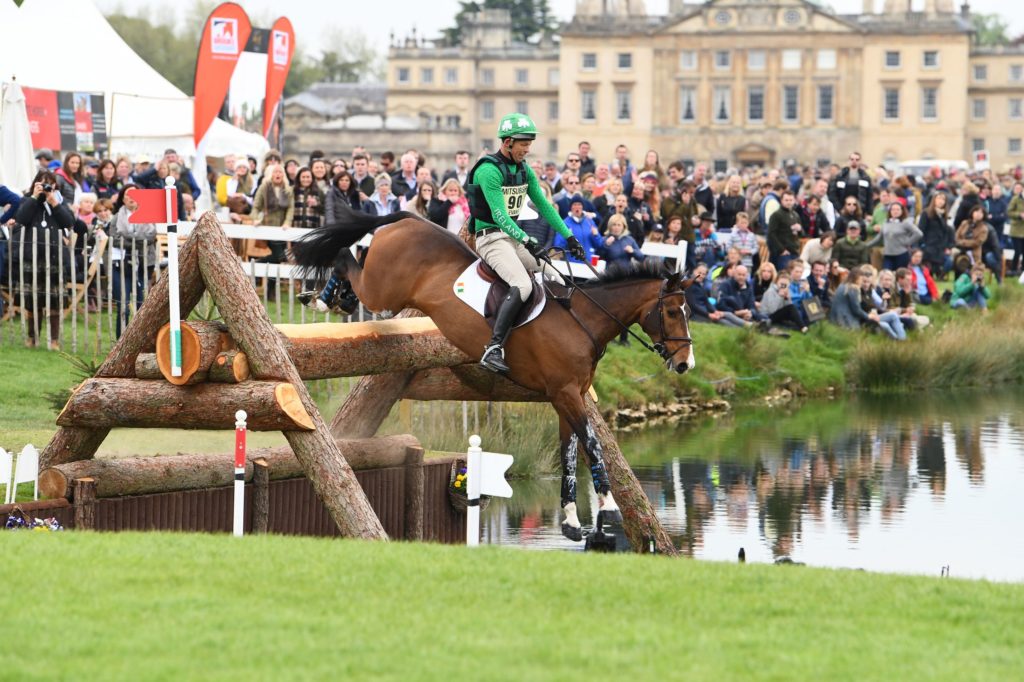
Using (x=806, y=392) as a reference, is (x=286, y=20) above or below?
above

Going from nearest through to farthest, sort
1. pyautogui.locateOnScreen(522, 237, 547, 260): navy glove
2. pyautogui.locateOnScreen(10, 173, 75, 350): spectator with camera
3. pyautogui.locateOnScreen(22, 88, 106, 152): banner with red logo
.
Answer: pyautogui.locateOnScreen(522, 237, 547, 260): navy glove < pyautogui.locateOnScreen(10, 173, 75, 350): spectator with camera < pyautogui.locateOnScreen(22, 88, 106, 152): banner with red logo

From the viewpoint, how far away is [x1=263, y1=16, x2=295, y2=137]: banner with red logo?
33.3 meters

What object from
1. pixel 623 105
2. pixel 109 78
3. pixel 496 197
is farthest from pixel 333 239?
pixel 623 105

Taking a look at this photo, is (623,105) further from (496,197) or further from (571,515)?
(571,515)

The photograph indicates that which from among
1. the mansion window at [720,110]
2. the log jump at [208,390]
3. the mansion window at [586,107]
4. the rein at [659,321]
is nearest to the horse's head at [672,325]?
the rein at [659,321]

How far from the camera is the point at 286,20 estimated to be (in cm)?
3388

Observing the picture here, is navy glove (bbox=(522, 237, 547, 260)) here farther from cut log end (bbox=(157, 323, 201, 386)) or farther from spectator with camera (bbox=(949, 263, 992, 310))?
spectator with camera (bbox=(949, 263, 992, 310))

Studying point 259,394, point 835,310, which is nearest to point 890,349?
point 835,310

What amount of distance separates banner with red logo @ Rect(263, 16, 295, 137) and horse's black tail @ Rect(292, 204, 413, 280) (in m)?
19.7

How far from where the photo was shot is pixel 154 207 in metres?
12.0

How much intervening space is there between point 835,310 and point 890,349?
1.10 meters

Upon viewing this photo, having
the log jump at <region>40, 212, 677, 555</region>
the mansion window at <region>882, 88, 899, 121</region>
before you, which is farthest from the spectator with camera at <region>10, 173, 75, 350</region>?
the mansion window at <region>882, 88, 899, 121</region>

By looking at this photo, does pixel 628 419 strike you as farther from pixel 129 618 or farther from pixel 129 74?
pixel 129 618

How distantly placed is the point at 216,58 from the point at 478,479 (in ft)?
71.8
